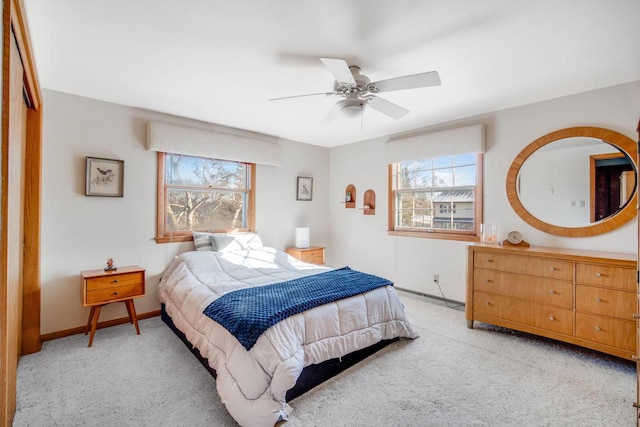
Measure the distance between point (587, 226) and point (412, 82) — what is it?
7.77 ft

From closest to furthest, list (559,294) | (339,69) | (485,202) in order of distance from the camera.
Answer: (339,69)
(559,294)
(485,202)

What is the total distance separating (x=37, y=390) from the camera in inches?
79.4

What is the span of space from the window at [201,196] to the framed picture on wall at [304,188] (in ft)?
2.85

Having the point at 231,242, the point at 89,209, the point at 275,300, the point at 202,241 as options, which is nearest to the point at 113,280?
the point at 89,209

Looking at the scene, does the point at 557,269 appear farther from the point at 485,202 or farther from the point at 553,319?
the point at 485,202

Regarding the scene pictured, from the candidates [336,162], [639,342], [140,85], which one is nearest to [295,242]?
[336,162]

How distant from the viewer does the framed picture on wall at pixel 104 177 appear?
300 cm

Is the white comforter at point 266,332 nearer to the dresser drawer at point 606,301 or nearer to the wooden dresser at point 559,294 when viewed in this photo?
the wooden dresser at point 559,294

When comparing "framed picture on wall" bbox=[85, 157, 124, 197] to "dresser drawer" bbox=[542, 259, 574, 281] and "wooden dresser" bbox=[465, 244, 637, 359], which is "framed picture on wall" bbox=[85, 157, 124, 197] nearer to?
"wooden dresser" bbox=[465, 244, 637, 359]

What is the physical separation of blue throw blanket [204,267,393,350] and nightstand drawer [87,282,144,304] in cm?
123

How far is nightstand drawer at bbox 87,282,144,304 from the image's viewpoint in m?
2.68

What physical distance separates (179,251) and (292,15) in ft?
9.73

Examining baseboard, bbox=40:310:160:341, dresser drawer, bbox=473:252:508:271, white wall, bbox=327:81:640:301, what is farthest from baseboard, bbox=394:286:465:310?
baseboard, bbox=40:310:160:341

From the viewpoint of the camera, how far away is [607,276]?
238 cm
